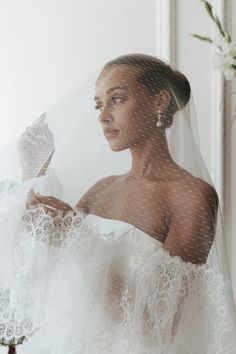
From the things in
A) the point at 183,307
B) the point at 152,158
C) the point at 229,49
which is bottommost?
the point at 183,307

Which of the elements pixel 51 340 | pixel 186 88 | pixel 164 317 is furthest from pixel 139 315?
pixel 186 88

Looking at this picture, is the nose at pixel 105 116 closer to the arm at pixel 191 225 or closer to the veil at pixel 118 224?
the veil at pixel 118 224

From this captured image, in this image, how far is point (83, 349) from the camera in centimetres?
110

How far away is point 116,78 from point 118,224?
13.1 inches

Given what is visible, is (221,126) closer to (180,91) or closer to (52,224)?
(180,91)

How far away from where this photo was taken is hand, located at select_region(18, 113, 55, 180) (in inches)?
49.1

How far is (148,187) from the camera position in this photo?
4.09ft

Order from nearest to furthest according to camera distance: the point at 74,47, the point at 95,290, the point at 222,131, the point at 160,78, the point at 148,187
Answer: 1. the point at 95,290
2. the point at 148,187
3. the point at 160,78
4. the point at 222,131
5. the point at 74,47

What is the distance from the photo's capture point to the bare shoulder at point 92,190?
3.90 feet

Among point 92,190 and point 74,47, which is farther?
point 74,47

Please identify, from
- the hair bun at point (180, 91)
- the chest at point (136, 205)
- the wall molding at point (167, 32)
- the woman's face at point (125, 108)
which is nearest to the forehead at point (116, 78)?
the woman's face at point (125, 108)

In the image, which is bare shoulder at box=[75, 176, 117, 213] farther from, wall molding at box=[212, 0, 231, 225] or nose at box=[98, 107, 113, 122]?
wall molding at box=[212, 0, 231, 225]

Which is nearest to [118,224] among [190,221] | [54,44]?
[190,221]

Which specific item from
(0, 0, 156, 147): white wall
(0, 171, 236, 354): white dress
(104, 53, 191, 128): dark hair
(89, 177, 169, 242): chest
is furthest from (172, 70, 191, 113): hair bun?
(0, 0, 156, 147): white wall
